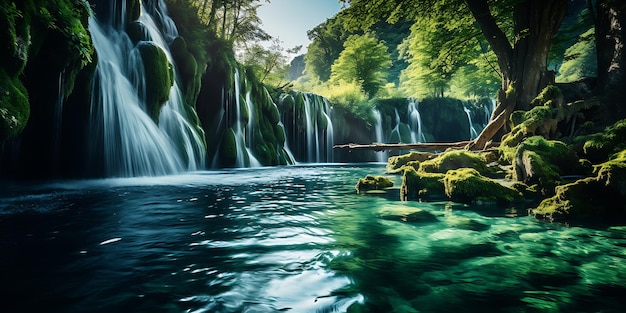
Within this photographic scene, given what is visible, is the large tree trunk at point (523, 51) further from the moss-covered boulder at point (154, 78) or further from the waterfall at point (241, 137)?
the waterfall at point (241, 137)

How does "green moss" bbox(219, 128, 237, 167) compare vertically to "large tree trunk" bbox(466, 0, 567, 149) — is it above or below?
below

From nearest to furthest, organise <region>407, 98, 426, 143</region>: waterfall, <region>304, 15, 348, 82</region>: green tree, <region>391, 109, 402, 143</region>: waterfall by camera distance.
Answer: <region>391, 109, 402, 143</region>: waterfall
<region>407, 98, 426, 143</region>: waterfall
<region>304, 15, 348, 82</region>: green tree

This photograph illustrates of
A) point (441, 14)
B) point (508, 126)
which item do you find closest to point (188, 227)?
point (508, 126)

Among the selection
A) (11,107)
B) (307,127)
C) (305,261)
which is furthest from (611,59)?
(307,127)

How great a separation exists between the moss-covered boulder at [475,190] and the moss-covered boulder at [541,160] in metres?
0.55

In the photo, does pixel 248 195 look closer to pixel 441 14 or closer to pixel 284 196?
pixel 284 196

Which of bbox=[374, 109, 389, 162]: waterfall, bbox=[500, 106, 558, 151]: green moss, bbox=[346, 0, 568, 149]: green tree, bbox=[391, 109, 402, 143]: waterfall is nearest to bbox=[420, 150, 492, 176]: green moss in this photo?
bbox=[500, 106, 558, 151]: green moss

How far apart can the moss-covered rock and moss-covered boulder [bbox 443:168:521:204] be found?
3.60ft

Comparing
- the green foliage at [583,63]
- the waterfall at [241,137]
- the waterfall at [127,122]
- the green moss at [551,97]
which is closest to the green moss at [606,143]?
the green moss at [551,97]

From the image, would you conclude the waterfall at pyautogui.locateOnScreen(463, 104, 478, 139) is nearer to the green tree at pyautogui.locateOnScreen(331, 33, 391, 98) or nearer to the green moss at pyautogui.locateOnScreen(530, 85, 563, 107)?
the green tree at pyautogui.locateOnScreen(331, 33, 391, 98)

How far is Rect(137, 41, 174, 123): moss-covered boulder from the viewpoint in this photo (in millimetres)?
11977

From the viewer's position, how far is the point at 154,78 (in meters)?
12.0

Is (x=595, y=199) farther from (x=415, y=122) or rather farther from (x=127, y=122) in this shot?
(x=415, y=122)

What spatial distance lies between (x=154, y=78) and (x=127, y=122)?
2.46 m
